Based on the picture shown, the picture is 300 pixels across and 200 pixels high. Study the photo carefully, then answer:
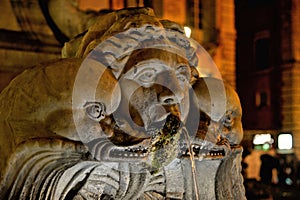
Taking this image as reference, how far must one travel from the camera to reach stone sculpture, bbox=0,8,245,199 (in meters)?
2.52

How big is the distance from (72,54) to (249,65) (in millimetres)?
27242

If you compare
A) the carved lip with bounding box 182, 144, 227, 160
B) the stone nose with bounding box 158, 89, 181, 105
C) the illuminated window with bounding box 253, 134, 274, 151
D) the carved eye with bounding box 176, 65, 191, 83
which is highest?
the illuminated window with bounding box 253, 134, 274, 151

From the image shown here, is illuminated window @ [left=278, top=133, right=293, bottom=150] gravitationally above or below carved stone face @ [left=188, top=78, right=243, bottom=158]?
above

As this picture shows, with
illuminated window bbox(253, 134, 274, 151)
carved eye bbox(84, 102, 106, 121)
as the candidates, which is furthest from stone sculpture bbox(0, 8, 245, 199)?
illuminated window bbox(253, 134, 274, 151)

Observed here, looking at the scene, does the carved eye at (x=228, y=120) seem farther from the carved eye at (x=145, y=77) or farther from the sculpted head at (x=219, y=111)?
the carved eye at (x=145, y=77)

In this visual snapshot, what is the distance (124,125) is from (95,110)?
6.9 inches

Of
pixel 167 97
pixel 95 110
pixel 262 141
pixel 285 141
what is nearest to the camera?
pixel 95 110

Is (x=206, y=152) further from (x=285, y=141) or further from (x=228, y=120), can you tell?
(x=285, y=141)

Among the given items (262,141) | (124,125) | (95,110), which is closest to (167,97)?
(124,125)

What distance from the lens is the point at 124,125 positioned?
8.68ft

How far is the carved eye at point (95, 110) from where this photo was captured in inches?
99.9

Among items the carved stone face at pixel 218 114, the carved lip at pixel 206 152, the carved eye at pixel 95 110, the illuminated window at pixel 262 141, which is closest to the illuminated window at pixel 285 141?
the illuminated window at pixel 262 141

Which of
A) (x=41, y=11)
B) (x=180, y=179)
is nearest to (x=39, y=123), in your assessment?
(x=180, y=179)

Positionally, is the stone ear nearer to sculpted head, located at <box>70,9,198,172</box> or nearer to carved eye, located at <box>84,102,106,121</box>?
sculpted head, located at <box>70,9,198,172</box>
